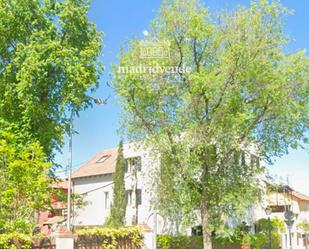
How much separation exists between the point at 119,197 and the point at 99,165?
6845mm

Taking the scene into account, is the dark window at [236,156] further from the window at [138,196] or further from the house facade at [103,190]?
the window at [138,196]

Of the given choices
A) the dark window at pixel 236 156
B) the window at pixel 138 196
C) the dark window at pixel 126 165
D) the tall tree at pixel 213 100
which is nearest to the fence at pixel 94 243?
the tall tree at pixel 213 100

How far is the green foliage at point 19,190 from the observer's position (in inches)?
560

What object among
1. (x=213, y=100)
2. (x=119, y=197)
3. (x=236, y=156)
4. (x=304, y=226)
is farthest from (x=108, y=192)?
(x=304, y=226)

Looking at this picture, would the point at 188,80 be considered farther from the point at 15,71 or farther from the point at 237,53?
the point at 15,71

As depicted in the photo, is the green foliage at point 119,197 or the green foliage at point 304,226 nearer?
the green foliage at point 119,197

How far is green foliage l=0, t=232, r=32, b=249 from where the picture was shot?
12797 millimetres

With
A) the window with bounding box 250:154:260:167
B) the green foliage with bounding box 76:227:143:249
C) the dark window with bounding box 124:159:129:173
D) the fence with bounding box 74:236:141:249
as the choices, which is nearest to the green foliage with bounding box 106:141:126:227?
the dark window with bounding box 124:159:129:173

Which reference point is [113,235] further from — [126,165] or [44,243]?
[126,165]

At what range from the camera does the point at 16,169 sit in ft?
47.3

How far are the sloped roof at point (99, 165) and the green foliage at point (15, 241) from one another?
2602cm

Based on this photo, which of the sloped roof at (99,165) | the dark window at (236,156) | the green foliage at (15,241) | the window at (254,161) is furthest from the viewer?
the sloped roof at (99,165)

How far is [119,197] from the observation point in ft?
120

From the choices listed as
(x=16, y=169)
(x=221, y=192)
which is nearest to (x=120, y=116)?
(x=221, y=192)
